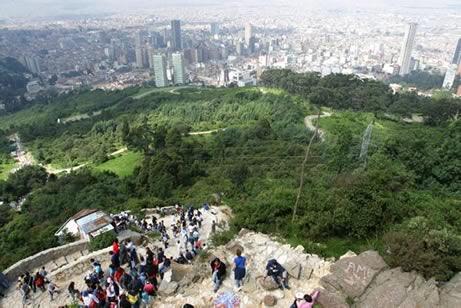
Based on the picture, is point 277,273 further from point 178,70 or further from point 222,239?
point 178,70

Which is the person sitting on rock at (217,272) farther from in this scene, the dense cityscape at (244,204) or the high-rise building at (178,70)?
the high-rise building at (178,70)

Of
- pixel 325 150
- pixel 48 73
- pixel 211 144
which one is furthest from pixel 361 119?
pixel 48 73

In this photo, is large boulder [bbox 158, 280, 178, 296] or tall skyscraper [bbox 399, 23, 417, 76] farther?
tall skyscraper [bbox 399, 23, 417, 76]

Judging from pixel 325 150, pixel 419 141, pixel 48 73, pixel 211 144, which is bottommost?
pixel 48 73

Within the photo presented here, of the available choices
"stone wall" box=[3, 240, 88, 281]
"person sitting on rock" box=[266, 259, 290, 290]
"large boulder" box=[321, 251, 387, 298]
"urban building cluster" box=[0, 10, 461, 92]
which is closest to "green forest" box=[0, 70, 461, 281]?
"large boulder" box=[321, 251, 387, 298]

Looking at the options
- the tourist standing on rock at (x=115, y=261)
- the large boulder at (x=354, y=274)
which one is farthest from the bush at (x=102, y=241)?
the large boulder at (x=354, y=274)

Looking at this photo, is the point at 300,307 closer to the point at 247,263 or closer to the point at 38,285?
the point at 247,263

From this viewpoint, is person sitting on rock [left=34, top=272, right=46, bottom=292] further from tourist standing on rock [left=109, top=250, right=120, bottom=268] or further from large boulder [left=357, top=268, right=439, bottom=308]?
large boulder [left=357, top=268, right=439, bottom=308]

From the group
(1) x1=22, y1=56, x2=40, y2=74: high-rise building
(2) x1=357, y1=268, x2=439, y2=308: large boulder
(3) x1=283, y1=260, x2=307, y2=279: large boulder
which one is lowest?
(1) x1=22, y1=56, x2=40, y2=74: high-rise building
